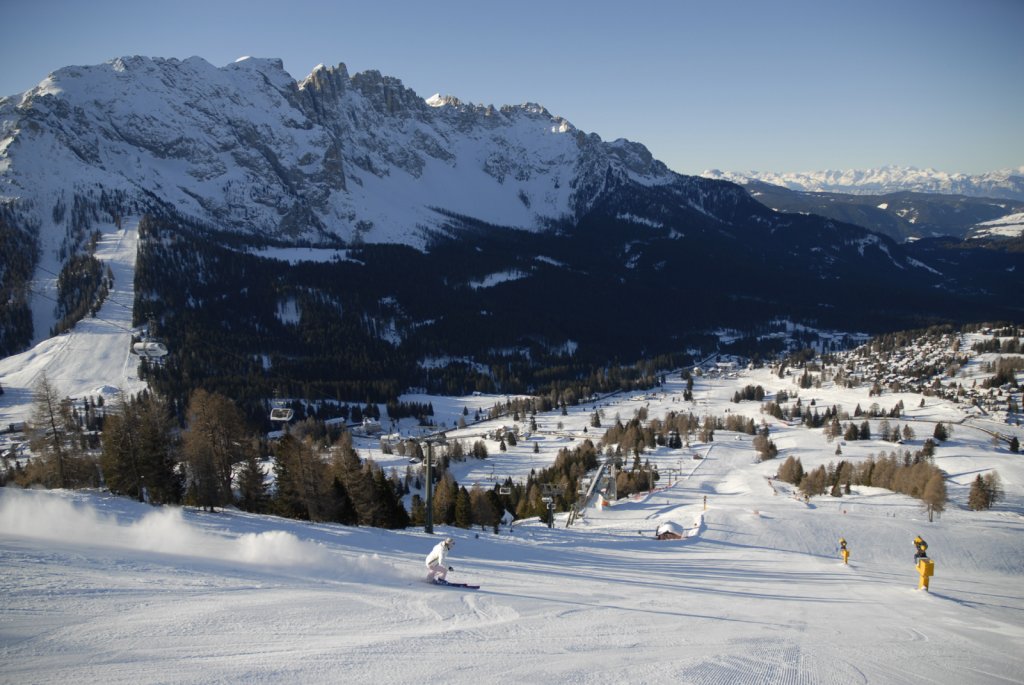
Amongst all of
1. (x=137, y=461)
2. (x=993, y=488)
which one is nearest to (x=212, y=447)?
(x=137, y=461)

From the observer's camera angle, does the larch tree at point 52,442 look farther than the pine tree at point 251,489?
No

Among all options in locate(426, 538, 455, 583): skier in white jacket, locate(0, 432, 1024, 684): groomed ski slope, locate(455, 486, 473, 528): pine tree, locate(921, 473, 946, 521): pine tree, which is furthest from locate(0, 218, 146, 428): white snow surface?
locate(921, 473, 946, 521): pine tree

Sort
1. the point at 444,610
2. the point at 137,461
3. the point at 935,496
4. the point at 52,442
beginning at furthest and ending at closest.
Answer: the point at 935,496 < the point at 52,442 < the point at 137,461 < the point at 444,610

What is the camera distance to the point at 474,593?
11.9 m

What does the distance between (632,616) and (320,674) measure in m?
6.06

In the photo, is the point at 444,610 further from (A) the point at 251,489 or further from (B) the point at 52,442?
(B) the point at 52,442

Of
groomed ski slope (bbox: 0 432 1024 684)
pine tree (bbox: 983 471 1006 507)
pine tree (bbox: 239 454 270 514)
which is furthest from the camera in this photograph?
pine tree (bbox: 983 471 1006 507)

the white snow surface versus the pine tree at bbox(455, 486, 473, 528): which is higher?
the white snow surface

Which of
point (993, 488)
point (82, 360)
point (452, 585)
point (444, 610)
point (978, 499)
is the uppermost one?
point (82, 360)

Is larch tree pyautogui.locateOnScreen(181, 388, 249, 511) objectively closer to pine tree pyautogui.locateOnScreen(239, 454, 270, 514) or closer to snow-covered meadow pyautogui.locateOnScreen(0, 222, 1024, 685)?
pine tree pyautogui.locateOnScreen(239, 454, 270, 514)

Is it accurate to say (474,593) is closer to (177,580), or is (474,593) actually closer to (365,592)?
(365,592)

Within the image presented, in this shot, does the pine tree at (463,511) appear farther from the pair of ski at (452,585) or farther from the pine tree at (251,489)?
the pair of ski at (452,585)


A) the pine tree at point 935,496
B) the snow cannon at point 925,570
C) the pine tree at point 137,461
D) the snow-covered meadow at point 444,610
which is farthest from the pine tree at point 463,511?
the pine tree at point 935,496

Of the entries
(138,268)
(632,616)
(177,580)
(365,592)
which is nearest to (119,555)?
(177,580)
